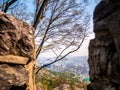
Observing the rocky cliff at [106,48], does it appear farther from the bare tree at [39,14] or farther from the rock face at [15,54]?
the bare tree at [39,14]

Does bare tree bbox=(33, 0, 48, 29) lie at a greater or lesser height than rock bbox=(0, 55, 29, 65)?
greater

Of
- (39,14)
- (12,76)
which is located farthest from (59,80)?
(12,76)

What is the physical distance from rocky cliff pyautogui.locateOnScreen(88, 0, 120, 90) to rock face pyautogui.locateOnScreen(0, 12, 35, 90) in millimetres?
2642

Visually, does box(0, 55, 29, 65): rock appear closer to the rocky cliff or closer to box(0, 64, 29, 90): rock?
box(0, 64, 29, 90): rock

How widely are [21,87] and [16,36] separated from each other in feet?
3.96

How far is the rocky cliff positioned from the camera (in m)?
3.70

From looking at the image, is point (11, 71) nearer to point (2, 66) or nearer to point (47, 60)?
point (2, 66)

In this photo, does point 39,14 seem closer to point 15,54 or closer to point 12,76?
point 15,54

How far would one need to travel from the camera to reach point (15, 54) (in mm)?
6898

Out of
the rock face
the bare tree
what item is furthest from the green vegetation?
the rock face

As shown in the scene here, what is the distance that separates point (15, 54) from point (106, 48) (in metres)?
3.31

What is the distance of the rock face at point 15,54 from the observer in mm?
6598

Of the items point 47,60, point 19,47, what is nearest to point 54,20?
point 47,60

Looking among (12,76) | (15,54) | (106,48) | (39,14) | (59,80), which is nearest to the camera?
(106,48)
